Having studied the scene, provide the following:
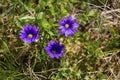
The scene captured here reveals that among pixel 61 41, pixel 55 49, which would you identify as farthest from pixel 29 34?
pixel 61 41

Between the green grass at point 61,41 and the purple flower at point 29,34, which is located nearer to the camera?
the purple flower at point 29,34

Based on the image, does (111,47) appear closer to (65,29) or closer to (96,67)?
(96,67)

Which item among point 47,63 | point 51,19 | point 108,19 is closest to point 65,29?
point 51,19

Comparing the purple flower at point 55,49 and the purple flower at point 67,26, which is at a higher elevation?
the purple flower at point 67,26

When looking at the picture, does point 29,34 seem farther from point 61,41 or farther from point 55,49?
point 61,41
